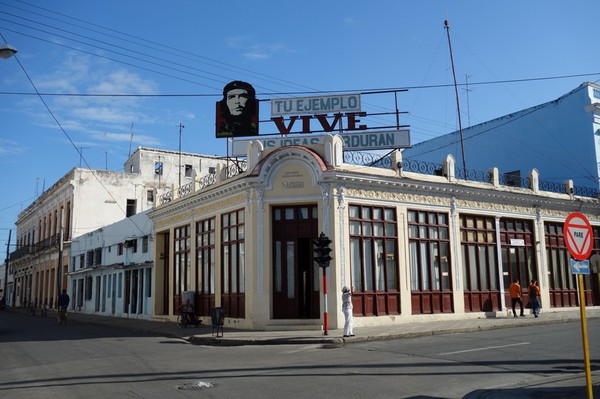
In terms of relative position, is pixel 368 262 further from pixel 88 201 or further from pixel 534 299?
pixel 88 201

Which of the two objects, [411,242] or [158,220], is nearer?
[411,242]

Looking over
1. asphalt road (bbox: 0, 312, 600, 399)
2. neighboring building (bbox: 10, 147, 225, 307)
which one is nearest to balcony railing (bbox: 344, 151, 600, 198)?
asphalt road (bbox: 0, 312, 600, 399)

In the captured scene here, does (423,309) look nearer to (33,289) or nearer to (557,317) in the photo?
(557,317)

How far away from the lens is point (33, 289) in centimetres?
6044

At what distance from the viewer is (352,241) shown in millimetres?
20781

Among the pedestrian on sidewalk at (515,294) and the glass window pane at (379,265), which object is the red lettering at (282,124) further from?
the pedestrian on sidewalk at (515,294)

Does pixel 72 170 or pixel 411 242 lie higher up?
pixel 72 170

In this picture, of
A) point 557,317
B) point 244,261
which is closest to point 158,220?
point 244,261

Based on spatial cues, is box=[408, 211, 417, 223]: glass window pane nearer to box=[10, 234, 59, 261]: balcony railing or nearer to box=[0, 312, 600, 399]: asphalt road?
box=[0, 312, 600, 399]: asphalt road

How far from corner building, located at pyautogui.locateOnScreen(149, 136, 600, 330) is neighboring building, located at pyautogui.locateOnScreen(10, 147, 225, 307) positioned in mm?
21235

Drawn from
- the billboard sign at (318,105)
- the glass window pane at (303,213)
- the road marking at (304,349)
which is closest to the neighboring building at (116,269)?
the billboard sign at (318,105)

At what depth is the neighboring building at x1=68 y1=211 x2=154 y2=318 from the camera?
31.4 meters

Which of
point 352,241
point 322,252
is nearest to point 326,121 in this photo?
point 352,241

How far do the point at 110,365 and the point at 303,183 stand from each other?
33.2 feet
